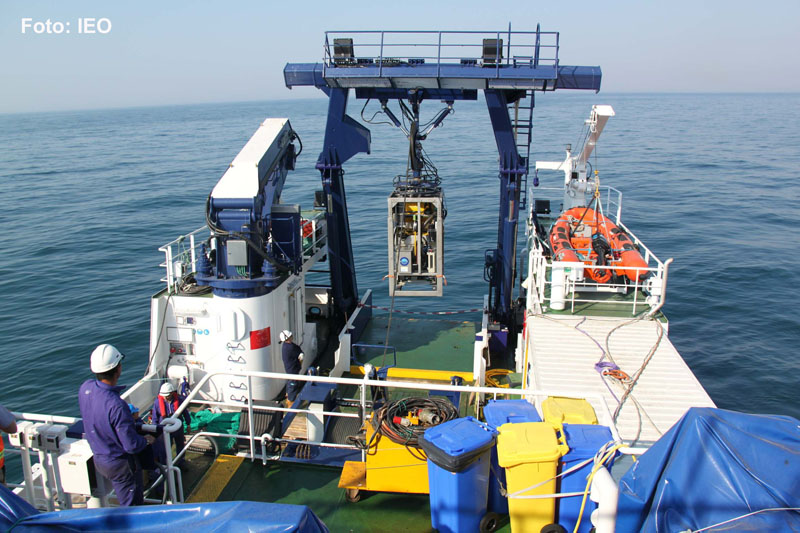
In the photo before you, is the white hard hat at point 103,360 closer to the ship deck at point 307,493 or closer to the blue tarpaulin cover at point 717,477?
the ship deck at point 307,493

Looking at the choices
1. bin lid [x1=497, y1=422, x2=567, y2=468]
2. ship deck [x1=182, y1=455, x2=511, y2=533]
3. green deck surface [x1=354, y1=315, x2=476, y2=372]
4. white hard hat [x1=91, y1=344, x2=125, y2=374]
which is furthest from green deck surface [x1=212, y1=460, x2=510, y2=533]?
green deck surface [x1=354, y1=315, x2=476, y2=372]

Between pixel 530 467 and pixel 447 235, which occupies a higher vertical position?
pixel 530 467

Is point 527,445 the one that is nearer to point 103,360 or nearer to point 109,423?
point 109,423

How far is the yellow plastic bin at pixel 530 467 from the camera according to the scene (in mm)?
5164

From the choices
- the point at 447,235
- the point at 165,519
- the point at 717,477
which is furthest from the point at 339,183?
the point at 447,235

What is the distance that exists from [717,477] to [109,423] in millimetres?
4891

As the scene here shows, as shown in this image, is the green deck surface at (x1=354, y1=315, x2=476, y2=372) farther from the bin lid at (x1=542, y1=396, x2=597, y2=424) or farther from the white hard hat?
the white hard hat

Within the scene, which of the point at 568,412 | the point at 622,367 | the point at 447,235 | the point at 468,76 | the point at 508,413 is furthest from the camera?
the point at 447,235

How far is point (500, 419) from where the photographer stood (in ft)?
19.5

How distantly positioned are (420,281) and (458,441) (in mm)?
8252

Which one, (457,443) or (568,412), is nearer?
(457,443)

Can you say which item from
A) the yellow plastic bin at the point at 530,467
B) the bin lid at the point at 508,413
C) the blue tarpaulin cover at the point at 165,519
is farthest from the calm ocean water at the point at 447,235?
the blue tarpaulin cover at the point at 165,519

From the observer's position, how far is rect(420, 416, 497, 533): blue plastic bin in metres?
5.19

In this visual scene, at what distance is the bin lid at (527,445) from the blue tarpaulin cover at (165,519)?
7.46ft
